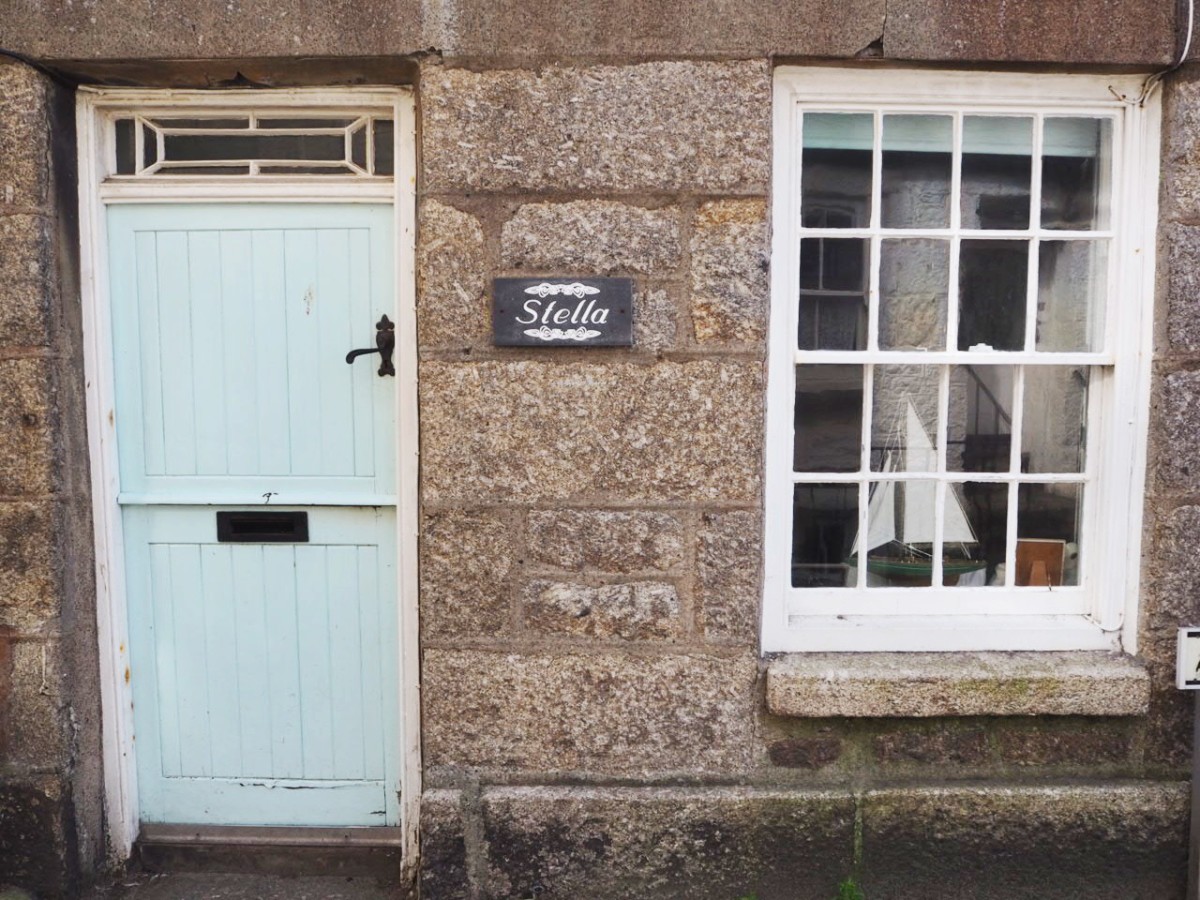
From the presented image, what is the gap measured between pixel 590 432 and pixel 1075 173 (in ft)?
6.26

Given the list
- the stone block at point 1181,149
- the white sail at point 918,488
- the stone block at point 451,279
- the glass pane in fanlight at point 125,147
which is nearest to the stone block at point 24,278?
the glass pane in fanlight at point 125,147

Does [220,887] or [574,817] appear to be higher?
[574,817]

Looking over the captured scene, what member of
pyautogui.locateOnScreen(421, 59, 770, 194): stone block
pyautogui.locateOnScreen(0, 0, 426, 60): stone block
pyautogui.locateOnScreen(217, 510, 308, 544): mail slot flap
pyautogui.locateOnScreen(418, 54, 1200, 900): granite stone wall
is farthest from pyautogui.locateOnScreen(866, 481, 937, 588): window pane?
pyautogui.locateOnScreen(0, 0, 426, 60): stone block

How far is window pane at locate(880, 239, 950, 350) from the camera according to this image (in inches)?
119

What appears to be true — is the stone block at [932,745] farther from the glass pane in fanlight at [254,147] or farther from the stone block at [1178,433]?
the glass pane in fanlight at [254,147]

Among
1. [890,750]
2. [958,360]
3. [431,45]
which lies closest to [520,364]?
[431,45]

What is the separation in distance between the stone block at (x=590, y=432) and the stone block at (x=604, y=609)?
298mm

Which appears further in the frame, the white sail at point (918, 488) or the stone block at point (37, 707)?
the white sail at point (918, 488)

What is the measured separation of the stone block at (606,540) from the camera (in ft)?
9.48

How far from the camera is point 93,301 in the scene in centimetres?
304

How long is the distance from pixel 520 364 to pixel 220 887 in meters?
2.20

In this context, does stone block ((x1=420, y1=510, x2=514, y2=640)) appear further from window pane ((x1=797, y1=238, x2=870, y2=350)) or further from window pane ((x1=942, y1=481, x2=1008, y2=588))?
window pane ((x1=942, y1=481, x2=1008, y2=588))

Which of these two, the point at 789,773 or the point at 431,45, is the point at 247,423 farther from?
the point at 789,773

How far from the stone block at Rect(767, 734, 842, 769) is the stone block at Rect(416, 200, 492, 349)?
1.70 m
